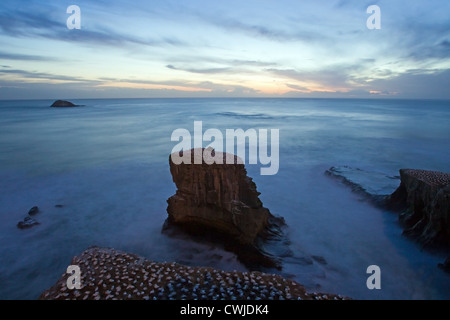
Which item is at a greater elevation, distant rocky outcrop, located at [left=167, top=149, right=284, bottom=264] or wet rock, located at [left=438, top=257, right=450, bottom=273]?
distant rocky outcrop, located at [left=167, top=149, right=284, bottom=264]

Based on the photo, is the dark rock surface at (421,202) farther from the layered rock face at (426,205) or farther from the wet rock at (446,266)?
the wet rock at (446,266)

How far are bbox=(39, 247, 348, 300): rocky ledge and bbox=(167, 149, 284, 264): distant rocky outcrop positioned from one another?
224 centimetres

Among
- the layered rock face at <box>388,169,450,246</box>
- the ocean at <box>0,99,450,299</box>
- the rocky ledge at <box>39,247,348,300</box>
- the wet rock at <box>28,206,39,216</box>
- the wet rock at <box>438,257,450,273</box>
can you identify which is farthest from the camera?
the wet rock at <box>28,206,39,216</box>

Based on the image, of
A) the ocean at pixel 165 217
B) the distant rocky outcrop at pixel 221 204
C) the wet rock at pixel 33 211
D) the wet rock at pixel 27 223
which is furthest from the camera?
the wet rock at pixel 33 211

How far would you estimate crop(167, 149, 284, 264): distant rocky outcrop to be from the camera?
346 inches

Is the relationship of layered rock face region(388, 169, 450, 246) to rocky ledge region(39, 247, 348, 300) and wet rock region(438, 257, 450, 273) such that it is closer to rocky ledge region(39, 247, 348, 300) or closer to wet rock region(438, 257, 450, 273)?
wet rock region(438, 257, 450, 273)

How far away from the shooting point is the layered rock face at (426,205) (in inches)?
331

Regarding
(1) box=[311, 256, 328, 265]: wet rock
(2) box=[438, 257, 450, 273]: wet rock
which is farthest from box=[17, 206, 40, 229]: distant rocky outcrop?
(2) box=[438, 257, 450, 273]: wet rock

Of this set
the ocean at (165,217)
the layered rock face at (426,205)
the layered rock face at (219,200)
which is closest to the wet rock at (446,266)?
the ocean at (165,217)

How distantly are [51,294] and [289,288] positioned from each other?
17.7 feet

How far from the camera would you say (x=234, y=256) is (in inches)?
337

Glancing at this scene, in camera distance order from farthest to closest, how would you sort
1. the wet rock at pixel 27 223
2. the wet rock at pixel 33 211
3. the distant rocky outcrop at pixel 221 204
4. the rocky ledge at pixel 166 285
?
the wet rock at pixel 33 211 < the wet rock at pixel 27 223 < the distant rocky outcrop at pixel 221 204 < the rocky ledge at pixel 166 285

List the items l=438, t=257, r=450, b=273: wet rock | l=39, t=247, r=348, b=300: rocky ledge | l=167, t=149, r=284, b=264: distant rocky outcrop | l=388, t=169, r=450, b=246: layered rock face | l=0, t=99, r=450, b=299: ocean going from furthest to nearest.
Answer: l=167, t=149, r=284, b=264: distant rocky outcrop, l=388, t=169, r=450, b=246: layered rock face, l=0, t=99, r=450, b=299: ocean, l=438, t=257, r=450, b=273: wet rock, l=39, t=247, r=348, b=300: rocky ledge

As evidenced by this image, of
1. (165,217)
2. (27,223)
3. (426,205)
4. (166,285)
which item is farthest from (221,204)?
(27,223)
